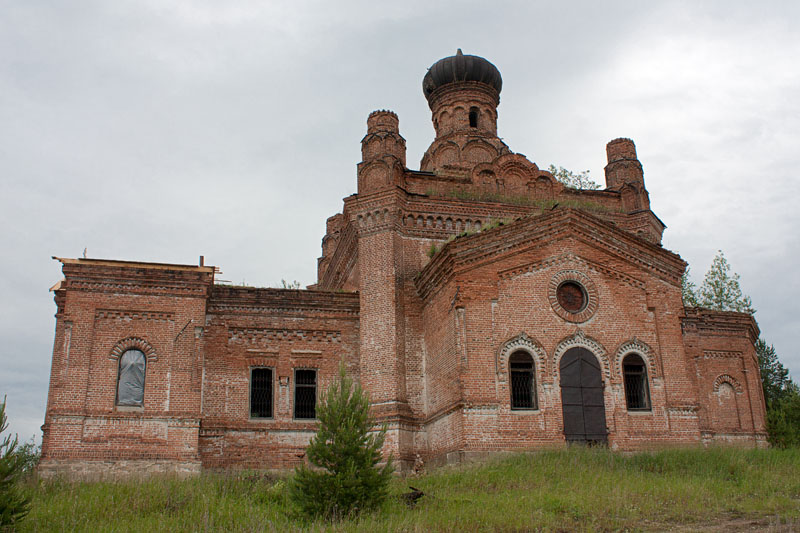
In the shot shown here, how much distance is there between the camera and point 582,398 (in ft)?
56.0

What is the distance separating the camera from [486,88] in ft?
87.3

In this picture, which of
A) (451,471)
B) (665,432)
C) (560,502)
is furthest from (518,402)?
(560,502)

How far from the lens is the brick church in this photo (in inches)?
660

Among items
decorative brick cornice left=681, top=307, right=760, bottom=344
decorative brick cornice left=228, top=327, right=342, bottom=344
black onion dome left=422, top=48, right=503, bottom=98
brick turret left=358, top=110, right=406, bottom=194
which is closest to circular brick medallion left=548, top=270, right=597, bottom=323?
decorative brick cornice left=681, top=307, right=760, bottom=344

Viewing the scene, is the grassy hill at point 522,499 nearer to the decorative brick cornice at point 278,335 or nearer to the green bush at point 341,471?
the green bush at point 341,471

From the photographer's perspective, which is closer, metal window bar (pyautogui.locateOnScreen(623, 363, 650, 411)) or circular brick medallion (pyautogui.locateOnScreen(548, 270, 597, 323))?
metal window bar (pyautogui.locateOnScreen(623, 363, 650, 411))

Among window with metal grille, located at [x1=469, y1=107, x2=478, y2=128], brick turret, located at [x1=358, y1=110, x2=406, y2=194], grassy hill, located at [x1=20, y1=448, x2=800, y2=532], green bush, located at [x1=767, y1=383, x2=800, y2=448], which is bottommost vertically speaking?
grassy hill, located at [x1=20, y1=448, x2=800, y2=532]

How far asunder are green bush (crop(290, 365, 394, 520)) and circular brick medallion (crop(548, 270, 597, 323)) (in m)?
7.52

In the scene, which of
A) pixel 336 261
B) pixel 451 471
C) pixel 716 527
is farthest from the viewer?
pixel 336 261

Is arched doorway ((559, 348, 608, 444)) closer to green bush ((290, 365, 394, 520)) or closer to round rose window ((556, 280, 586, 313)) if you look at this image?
round rose window ((556, 280, 586, 313))

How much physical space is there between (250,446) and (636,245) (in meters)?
11.1

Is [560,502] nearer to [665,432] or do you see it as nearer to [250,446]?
[665,432]

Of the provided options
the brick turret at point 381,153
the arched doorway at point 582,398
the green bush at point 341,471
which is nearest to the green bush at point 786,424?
the arched doorway at point 582,398

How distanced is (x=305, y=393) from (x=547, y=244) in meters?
7.49
